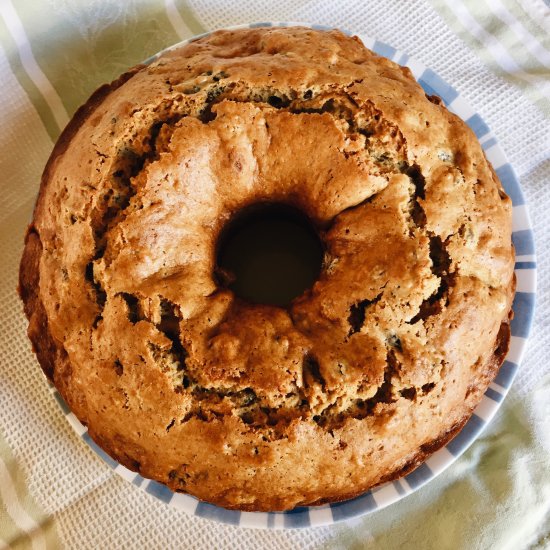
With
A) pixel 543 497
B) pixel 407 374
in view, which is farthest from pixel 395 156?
pixel 543 497

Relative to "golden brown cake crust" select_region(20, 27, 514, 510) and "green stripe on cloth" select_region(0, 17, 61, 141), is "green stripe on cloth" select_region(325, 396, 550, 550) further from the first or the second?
"green stripe on cloth" select_region(0, 17, 61, 141)

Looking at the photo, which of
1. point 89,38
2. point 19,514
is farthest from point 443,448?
point 89,38

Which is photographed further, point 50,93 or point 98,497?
point 50,93

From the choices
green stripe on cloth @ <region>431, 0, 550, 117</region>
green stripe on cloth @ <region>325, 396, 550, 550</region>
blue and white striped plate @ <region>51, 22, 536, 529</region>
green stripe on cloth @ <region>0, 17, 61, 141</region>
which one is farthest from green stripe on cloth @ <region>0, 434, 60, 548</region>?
green stripe on cloth @ <region>431, 0, 550, 117</region>

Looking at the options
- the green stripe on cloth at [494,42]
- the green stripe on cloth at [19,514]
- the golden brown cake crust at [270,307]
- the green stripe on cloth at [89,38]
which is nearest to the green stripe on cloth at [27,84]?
the green stripe on cloth at [89,38]

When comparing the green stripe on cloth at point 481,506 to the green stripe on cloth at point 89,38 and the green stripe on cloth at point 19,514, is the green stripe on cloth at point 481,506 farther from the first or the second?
the green stripe on cloth at point 89,38

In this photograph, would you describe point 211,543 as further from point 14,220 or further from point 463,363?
point 14,220
